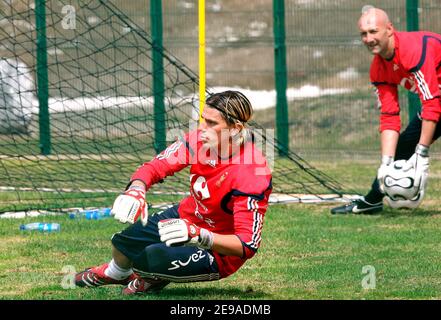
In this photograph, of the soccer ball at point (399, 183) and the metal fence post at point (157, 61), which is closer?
the soccer ball at point (399, 183)

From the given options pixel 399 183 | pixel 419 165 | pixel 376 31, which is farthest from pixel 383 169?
pixel 376 31

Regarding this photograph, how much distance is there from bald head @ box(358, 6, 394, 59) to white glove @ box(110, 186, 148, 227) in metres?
4.16

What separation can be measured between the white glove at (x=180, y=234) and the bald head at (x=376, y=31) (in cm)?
433

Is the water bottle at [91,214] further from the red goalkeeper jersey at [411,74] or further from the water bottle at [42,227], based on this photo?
the red goalkeeper jersey at [411,74]

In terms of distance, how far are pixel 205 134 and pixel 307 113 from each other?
10.6 metres

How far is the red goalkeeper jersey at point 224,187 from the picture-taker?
693cm

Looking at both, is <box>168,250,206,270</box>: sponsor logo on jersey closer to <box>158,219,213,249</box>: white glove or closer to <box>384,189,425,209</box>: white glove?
<box>158,219,213,249</box>: white glove

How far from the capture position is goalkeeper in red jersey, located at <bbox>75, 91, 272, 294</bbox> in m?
6.90

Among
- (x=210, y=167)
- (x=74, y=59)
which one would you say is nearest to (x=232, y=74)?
(x=74, y=59)

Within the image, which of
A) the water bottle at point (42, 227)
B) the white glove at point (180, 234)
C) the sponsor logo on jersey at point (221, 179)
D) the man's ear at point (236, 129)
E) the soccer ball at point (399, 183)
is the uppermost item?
the man's ear at point (236, 129)

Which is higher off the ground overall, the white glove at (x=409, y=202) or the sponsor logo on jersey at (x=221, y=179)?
the sponsor logo on jersey at (x=221, y=179)

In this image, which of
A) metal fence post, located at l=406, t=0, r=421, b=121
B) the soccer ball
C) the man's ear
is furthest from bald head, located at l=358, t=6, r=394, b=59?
metal fence post, located at l=406, t=0, r=421, b=121

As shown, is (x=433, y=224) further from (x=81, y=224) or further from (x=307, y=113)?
(x=307, y=113)

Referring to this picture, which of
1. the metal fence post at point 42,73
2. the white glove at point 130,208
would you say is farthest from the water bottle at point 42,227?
the metal fence post at point 42,73
